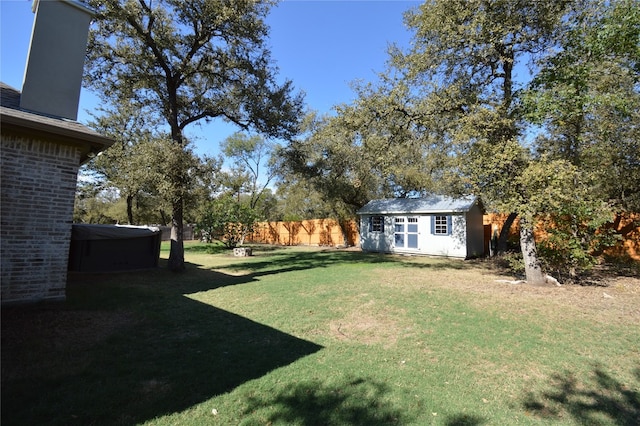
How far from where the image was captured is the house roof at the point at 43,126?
16.4ft

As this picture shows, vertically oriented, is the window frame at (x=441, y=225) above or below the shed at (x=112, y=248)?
above

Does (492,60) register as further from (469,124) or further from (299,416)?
(299,416)

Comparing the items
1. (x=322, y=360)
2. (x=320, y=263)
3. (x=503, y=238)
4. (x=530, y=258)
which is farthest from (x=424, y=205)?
(x=322, y=360)

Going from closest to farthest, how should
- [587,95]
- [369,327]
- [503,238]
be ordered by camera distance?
[369,327] < [587,95] < [503,238]

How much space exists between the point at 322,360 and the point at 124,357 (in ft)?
8.02

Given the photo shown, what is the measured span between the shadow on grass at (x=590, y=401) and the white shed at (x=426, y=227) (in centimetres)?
1246

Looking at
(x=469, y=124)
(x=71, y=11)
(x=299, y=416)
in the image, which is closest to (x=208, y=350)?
(x=299, y=416)

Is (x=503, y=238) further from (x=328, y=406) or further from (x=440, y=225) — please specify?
(x=328, y=406)

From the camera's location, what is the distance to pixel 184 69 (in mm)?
11328

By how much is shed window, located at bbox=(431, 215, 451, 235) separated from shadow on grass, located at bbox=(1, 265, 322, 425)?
45.1 feet

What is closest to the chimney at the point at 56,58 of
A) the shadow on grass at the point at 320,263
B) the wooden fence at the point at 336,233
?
the shadow on grass at the point at 320,263

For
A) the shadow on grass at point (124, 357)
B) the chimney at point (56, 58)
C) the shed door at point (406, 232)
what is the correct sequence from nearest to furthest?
the shadow on grass at point (124, 357) < the chimney at point (56, 58) < the shed door at point (406, 232)

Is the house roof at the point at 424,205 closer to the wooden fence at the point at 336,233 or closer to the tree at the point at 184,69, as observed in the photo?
the wooden fence at the point at 336,233

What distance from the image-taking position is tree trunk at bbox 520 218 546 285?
29.7 ft
